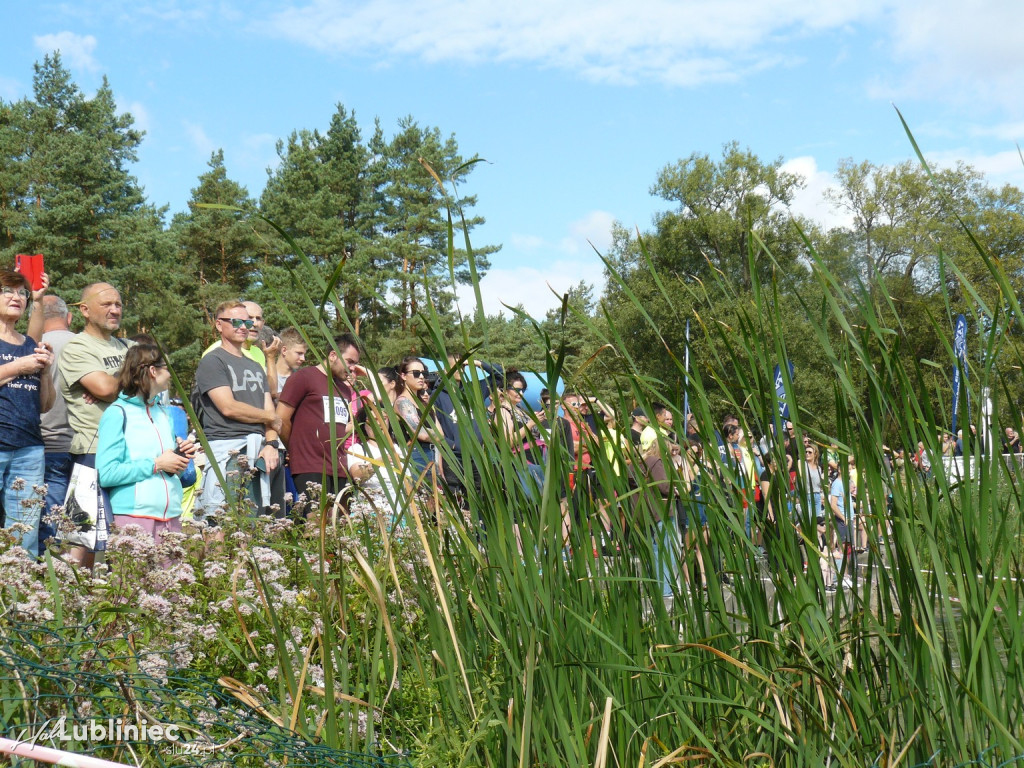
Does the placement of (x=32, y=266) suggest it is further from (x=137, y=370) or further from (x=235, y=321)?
(x=137, y=370)

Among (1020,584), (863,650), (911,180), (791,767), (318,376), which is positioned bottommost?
(791,767)

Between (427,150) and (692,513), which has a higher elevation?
(427,150)

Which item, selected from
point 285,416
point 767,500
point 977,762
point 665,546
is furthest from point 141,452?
point 977,762

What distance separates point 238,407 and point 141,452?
98 cm

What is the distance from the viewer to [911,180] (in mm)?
51031

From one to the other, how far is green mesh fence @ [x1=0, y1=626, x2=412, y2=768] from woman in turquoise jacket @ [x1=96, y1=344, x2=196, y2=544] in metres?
2.30

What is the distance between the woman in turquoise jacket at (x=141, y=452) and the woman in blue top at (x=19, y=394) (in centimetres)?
59

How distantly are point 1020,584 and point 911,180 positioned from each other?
177 feet

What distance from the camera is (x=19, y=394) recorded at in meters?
4.77

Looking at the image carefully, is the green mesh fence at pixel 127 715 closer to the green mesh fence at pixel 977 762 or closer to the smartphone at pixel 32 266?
the green mesh fence at pixel 977 762

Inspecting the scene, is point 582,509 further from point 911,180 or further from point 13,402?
point 911,180

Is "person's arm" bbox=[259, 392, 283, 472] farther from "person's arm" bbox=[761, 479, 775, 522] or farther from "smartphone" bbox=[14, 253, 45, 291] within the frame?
"person's arm" bbox=[761, 479, 775, 522]

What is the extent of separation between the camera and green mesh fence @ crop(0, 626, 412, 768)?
1599 millimetres

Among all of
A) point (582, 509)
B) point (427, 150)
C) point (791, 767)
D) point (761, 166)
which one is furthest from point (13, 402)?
point (761, 166)
